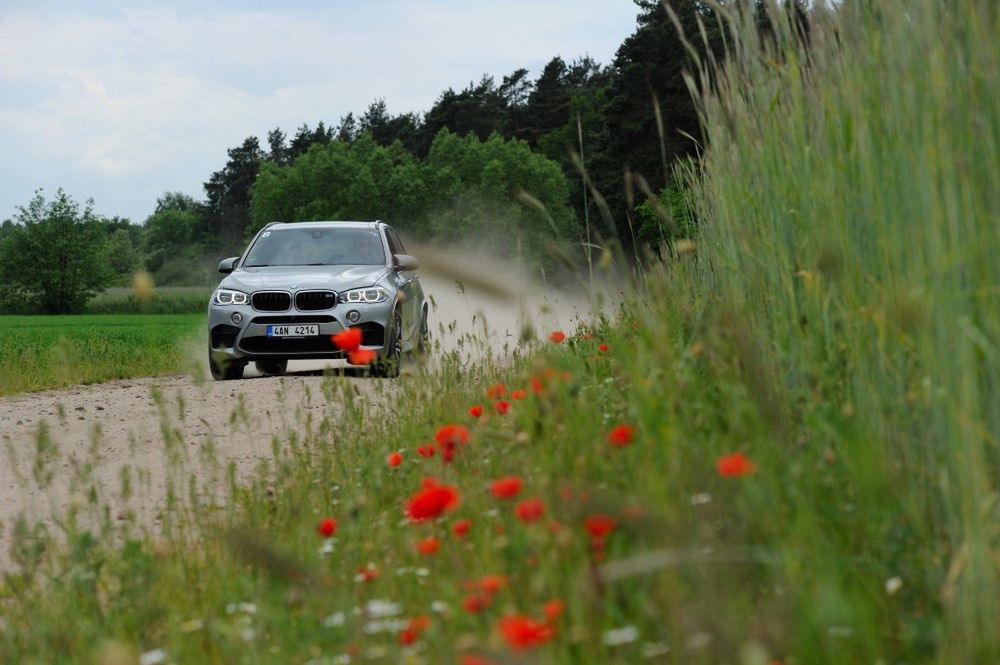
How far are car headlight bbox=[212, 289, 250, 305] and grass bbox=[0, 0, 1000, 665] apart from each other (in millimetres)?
8587

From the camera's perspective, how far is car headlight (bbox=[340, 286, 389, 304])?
42.9 feet

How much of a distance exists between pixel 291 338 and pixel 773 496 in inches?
422

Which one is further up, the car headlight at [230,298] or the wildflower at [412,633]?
the car headlight at [230,298]

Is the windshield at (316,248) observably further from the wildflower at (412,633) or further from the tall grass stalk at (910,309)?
the wildflower at (412,633)

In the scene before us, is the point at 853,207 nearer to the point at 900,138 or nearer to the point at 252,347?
the point at 900,138

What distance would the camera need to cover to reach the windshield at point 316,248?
47.0 feet

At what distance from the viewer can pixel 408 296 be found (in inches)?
556

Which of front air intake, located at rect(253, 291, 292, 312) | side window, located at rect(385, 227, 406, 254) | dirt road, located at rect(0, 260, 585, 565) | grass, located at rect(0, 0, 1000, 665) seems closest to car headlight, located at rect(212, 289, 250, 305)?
front air intake, located at rect(253, 291, 292, 312)

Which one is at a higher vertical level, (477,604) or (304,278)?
(304,278)

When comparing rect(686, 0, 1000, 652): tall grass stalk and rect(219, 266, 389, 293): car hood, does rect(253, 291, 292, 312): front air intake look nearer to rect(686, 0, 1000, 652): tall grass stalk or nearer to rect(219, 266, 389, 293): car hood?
rect(219, 266, 389, 293): car hood

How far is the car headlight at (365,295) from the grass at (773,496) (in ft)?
27.0

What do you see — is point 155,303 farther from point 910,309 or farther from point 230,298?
point 910,309

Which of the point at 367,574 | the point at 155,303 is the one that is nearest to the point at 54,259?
the point at 155,303

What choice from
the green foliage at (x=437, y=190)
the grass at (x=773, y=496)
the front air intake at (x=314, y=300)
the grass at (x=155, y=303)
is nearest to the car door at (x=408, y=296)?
the front air intake at (x=314, y=300)
